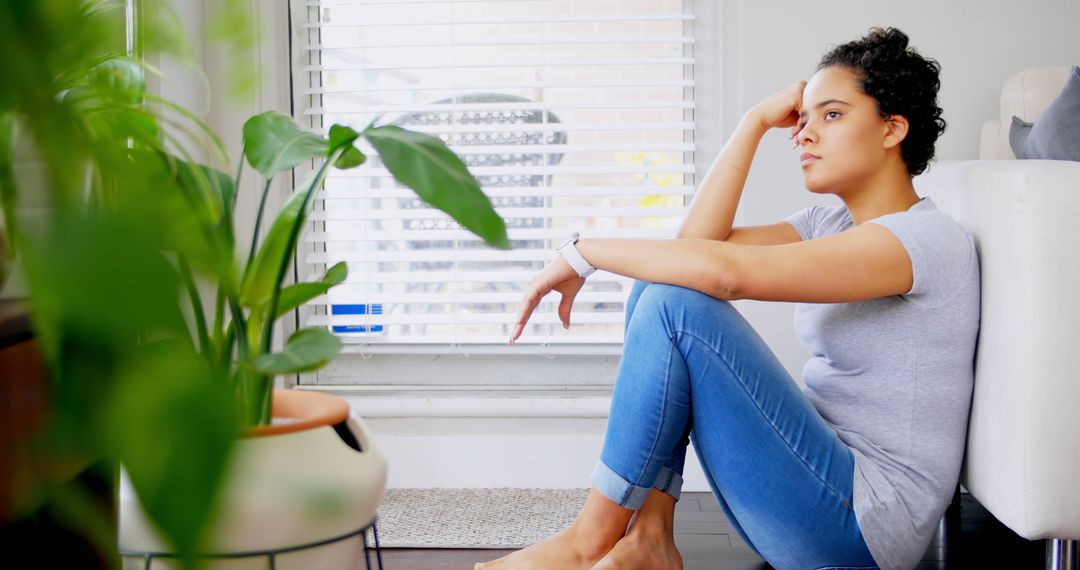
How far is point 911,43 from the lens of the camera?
7.91 feet

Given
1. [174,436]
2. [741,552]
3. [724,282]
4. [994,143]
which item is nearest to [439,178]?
[174,436]

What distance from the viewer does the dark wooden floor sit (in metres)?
1.88

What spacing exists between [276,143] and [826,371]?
1.03 m

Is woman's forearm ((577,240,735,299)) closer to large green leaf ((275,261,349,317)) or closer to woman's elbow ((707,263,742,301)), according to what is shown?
woman's elbow ((707,263,742,301))

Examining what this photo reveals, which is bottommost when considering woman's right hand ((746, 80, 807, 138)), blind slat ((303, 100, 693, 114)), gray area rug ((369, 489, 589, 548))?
gray area rug ((369, 489, 589, 548))

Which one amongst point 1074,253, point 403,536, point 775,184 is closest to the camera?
point 1074,253

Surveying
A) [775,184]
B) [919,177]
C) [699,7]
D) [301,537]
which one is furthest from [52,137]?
[699,7]

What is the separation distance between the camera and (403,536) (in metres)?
2.13

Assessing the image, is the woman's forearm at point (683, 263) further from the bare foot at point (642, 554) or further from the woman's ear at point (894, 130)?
the bare foot at point (642, 554)

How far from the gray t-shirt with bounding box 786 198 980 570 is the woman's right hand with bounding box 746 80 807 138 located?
1.29 feet

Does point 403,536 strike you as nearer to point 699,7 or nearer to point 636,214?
point 636,214

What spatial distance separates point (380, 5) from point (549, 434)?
1.28 meters

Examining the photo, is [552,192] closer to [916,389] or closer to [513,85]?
[513,85]

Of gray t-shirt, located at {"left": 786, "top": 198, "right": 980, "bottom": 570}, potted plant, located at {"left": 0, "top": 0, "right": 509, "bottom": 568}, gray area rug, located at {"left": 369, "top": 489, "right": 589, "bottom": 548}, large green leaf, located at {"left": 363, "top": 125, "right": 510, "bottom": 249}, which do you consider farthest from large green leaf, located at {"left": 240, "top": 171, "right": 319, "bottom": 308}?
gray area rug, located at {"left": 369, "top": 489, "right": 589, "bottom": 548}
